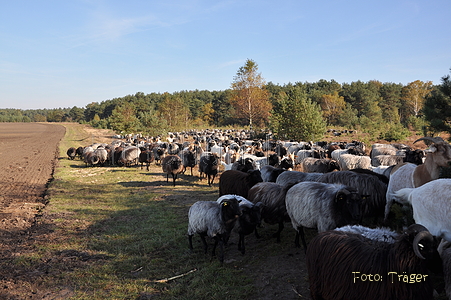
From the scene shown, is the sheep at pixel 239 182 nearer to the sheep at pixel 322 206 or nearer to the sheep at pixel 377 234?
the sheep at pixel 322 206

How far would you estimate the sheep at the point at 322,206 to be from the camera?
5021mm

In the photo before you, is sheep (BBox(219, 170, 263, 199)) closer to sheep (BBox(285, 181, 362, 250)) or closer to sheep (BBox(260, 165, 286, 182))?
sheep (BBox(260, 165, 286, 182))

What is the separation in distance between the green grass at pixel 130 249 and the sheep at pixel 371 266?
1774mm

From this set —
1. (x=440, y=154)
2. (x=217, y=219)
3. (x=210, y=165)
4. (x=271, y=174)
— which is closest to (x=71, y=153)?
(x=210, y=165)

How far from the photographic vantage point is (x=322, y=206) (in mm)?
5395

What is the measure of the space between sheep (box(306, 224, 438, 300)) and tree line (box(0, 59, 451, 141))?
1598cm

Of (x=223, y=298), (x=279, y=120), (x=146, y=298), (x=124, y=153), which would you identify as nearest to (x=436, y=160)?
(x=223, y=298)

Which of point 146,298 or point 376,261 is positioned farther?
point 146,298

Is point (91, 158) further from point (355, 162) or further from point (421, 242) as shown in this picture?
point (421, 242)

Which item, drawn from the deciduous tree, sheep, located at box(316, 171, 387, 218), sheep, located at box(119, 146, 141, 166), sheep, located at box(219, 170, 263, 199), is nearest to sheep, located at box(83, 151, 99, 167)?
sheep, located at box(119, 146, 141, 166)

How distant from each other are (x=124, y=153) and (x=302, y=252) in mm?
17632

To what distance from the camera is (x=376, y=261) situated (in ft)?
10.4

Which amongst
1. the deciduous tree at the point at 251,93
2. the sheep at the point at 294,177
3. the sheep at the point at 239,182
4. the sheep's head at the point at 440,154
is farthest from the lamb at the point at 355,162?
the deciduous tree at the point at 251,93

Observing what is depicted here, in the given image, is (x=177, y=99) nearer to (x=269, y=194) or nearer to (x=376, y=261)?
(x=269, y=194)
